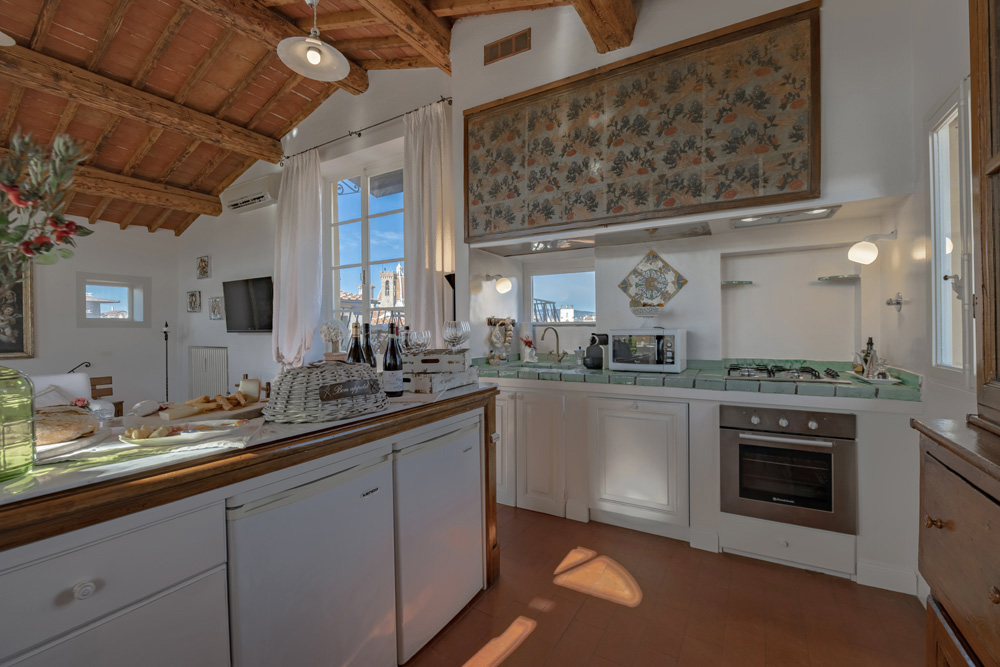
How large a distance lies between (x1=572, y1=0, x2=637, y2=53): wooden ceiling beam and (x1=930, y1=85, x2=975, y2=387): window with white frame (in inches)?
61.2

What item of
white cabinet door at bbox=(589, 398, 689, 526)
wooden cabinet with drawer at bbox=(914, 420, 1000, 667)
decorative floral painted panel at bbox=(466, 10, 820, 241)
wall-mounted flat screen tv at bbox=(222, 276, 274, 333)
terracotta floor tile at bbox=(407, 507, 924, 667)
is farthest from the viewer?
wall-mounted flat screen tv at bbox=(222, 276, 274, 333)

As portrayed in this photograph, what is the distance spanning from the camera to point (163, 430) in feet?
3.35

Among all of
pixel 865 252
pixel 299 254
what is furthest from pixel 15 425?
pixel 299 254

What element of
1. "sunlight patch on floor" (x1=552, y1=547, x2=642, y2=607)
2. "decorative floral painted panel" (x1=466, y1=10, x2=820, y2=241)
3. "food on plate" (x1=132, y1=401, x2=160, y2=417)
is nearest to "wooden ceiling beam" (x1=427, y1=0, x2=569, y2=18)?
"decorative floral painted panel" (x1=466, y1=10, x2=820, y2=241)

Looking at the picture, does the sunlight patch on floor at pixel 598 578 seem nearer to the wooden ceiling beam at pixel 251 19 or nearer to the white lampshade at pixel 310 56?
the white lampshade at pixel 310 56

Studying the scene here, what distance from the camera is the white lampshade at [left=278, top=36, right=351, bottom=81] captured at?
2.05m

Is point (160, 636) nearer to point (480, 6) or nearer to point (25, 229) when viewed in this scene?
point (25, 229)

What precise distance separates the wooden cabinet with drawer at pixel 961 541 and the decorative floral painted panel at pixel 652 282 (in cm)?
213

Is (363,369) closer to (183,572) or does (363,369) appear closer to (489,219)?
(183,572)

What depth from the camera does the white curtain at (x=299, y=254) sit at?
4.54 meters

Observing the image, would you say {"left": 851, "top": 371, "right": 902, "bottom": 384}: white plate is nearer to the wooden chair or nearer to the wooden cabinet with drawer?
the wooden cabinet with drawer

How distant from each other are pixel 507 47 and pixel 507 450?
9.37 ft

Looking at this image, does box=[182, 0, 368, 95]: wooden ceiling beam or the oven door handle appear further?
box=[182, 0, 368, 95]: wooden ceiling beam

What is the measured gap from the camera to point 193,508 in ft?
2.88
